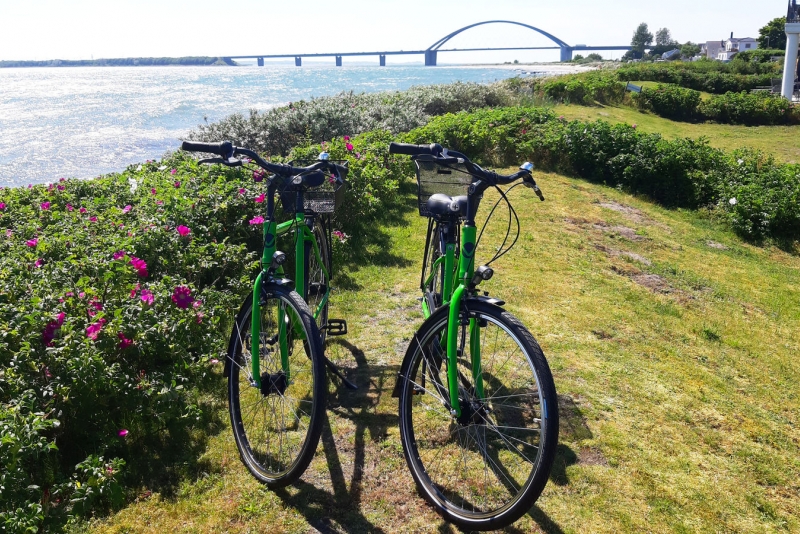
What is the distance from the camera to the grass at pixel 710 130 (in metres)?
19.5

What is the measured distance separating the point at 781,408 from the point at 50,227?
6.10 meters

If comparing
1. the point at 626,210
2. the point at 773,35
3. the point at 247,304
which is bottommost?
the point at 626,210

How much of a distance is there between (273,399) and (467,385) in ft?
4.11

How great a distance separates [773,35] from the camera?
58.2 meters

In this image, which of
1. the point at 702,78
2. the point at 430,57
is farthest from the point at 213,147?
the point at 430,57

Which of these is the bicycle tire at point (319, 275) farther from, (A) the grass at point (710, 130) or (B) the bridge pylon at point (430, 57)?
(B) the bridge pylon at point (430, 57)

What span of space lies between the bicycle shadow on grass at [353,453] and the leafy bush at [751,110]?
988 inches

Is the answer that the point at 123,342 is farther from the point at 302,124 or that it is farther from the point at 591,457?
the point at 302,124

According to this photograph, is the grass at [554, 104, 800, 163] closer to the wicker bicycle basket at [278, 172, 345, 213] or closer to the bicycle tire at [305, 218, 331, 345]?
the bicycle tire at [305, 218, 331, 345]

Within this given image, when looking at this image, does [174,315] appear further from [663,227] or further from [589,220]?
[663,227]

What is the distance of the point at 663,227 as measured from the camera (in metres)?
9.74

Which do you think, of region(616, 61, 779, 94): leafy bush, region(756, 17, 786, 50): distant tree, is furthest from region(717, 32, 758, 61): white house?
region(616, 61, 779, 94): leafy bush

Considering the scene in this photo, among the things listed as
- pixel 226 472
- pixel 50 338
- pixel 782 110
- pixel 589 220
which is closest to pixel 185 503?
pixel 226 472

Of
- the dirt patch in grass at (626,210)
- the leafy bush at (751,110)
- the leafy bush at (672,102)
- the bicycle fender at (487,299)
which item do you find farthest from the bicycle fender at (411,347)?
the leafy bush at (751,110)
